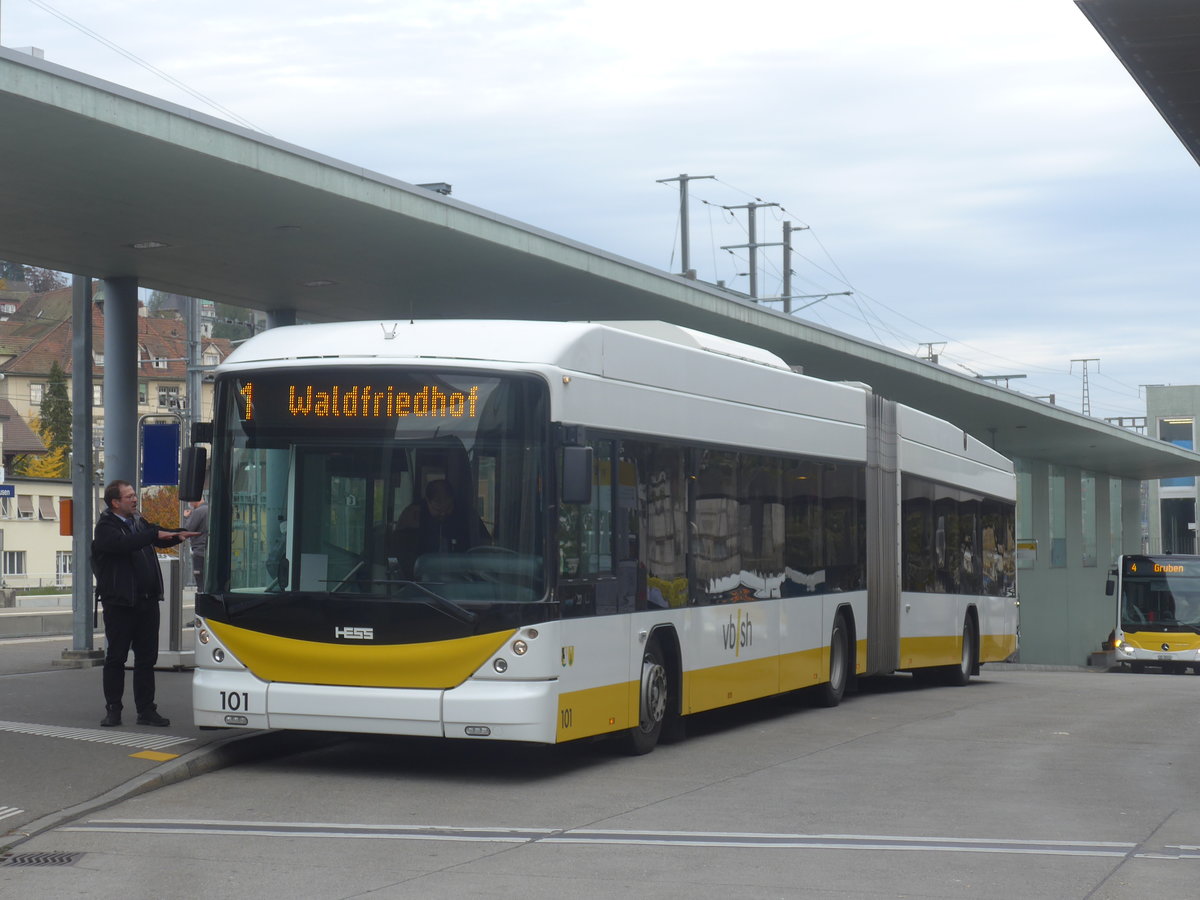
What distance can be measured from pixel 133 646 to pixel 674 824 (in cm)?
519

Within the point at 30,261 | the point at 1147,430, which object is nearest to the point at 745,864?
the point at 30,261

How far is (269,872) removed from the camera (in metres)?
7.99

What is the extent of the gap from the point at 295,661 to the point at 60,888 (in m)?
3.52

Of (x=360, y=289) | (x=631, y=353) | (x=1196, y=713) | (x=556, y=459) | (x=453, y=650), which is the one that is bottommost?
(x=1196, y=713)

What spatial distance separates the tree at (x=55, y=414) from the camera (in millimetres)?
108938

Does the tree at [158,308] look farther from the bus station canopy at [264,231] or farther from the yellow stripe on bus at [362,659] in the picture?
the yellow stripe on bus at [362,659]

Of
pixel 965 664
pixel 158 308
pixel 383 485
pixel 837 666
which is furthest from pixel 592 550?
pixel 158 308

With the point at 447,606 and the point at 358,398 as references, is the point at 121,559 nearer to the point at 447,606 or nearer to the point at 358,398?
the point at 358,398

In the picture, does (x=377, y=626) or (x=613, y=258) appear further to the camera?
(x=613, y=258)

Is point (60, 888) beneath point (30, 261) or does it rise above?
beneath

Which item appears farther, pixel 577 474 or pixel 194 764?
pixel 194 764

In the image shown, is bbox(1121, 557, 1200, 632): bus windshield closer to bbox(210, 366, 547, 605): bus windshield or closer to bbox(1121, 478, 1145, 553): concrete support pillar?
bbox(1121, 478, 1145, 553): concrete support pillar

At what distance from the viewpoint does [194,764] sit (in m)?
11.2

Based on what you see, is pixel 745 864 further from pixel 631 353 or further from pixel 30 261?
pixel 30 261
